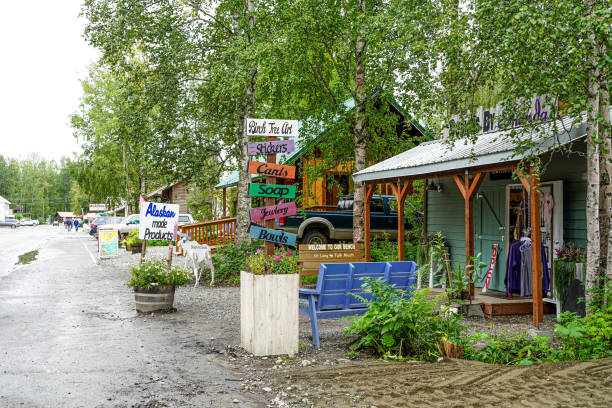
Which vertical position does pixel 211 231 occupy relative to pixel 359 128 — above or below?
below

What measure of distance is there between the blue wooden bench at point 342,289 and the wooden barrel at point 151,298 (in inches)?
133

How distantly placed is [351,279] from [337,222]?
33.4ft

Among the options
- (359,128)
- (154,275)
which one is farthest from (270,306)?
(359,128)

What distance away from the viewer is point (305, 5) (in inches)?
539

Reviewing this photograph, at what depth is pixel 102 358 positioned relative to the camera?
6.17 metres

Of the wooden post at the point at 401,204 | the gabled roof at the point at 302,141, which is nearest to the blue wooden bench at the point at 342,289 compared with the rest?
the wooden post at the point at 401,204

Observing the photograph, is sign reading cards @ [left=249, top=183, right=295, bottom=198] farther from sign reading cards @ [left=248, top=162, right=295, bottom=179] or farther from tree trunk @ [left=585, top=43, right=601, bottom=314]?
tree trunk @ [left=585, top=43, right=601, bottom=314]

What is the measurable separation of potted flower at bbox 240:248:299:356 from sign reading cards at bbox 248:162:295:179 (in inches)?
54.5

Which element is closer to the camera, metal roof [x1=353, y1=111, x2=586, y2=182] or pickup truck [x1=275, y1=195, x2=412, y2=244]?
metal roof [x1=353, y1=111, x2=586, y2=182]

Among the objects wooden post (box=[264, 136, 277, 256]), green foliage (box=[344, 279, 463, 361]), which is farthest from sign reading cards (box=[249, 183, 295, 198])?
green foliage (box=[344, 279, 463, 361])

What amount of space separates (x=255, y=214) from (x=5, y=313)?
5173mm

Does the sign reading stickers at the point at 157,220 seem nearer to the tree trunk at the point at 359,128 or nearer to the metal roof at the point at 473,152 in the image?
the metal roof at the point at 473,152

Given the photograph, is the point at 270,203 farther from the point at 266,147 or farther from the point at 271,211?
the point at 266,147

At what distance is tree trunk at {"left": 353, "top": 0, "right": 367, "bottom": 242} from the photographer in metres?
15.0
